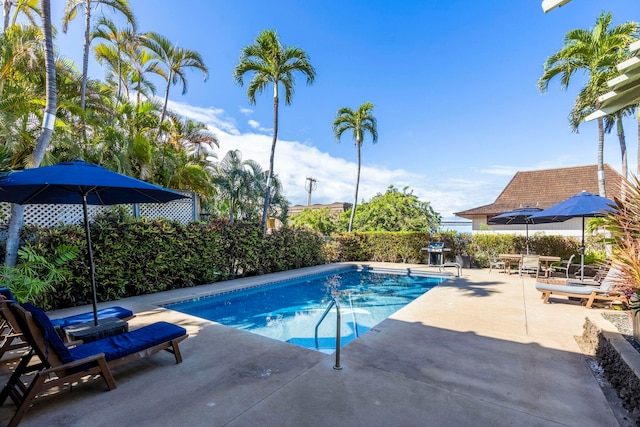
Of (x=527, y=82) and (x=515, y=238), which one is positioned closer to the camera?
(x=527, y=82)

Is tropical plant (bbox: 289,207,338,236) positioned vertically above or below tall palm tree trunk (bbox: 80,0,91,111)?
below

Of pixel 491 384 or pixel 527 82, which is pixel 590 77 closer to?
pixel 527 82

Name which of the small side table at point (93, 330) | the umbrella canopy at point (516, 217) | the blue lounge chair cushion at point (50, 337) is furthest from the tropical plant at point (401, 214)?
the blue lounge chair cushion at point (50, 337)

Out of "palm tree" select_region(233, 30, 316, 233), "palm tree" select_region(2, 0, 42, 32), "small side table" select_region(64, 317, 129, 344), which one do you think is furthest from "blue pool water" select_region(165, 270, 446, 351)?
"palm tree" select_region(2, 0, 42, 32)

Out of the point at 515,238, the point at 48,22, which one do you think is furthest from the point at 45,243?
the point at 515,238

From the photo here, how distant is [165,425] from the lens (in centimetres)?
256

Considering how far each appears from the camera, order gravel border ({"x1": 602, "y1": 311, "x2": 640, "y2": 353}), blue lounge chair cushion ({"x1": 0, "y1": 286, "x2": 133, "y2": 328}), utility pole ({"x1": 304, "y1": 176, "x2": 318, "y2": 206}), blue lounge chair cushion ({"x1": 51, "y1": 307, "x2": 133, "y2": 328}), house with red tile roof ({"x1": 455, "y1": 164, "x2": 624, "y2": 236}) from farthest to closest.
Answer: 1. utility pole ({"x1": 304, "y1": 176, "x2": 318, "y2": 206})
2. house with red tile roof ({"x1": 455, "y1": 164, "x2": 624, "y2": 236})
3. blue lounge chair cushion ({"x1": 51, "y1": 307, "x2": 133, "y2": 328})
4. gravel border ({"x1": 602, "y1": 311, "x2": 640, "y2": 353})
5. blue lounge chair cushion ({"x1": 0, "y1": 286, "x2": 133, "y2": 328})

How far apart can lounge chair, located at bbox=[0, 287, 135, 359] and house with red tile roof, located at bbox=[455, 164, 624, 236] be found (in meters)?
17.7

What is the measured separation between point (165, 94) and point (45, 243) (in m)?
11.5

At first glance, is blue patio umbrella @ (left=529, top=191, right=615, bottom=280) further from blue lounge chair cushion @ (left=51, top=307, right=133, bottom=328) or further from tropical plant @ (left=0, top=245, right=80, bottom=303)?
tropical plant @ (left=0, top=245, right=80, bottom=303)

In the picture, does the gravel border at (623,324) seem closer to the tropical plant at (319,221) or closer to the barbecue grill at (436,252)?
the barbecue grill at (436,252)

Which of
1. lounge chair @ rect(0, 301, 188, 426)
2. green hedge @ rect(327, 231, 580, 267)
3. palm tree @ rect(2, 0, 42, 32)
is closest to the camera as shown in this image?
lounge chair @ rect(0, 301, 188, 426)

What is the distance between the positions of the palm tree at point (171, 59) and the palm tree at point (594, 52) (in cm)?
1542

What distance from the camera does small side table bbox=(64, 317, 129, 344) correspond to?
145 inches
